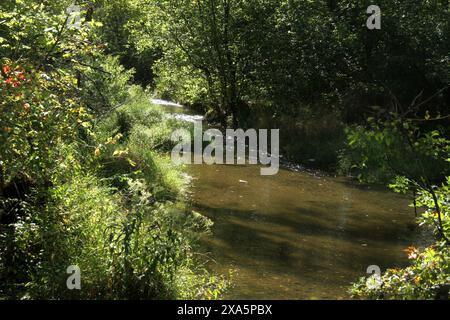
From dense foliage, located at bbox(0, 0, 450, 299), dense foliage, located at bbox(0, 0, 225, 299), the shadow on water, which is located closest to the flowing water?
the shadow on water

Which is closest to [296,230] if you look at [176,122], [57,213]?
[57,213]

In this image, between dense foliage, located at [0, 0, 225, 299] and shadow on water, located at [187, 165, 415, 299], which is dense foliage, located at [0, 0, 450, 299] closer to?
dense foliage, located at [0, 0, 225, 299]

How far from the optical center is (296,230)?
10781 millimetres

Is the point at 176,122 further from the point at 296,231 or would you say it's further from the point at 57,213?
the point at 57,213

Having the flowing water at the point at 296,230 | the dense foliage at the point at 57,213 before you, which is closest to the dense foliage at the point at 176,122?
the dense foliage at the point at 57,213

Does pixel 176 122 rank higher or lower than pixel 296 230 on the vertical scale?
higher

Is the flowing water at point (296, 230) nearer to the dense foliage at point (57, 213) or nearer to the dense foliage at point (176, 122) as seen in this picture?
the dense foliage at point (176, 122)

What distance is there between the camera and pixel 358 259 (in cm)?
933

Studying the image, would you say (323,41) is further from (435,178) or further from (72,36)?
(72,36)

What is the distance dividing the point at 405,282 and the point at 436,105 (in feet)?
46.6

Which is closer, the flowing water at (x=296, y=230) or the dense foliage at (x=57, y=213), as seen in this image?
the dense foliage at (x=57, y=213)

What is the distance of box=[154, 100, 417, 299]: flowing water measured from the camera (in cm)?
808

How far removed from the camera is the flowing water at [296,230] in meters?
8.08
